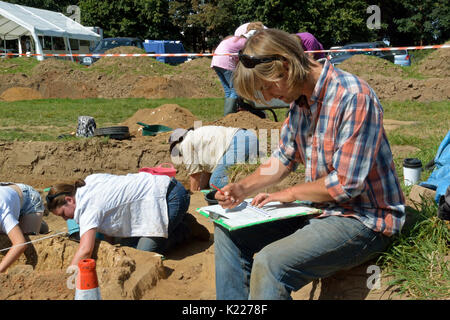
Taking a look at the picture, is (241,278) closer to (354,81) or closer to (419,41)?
(354,81)

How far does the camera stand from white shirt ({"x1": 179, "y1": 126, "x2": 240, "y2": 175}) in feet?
18.3

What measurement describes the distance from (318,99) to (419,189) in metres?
1.88

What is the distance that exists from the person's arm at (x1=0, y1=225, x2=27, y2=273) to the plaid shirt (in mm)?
2556

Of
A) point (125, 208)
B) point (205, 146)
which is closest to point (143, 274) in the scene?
point (125, 208)

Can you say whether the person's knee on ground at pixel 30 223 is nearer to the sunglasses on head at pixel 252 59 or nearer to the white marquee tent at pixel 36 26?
the sunglasses on head at pixel 252 59

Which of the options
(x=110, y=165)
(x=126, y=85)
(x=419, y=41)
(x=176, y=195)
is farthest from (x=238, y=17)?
(x=176, y=195)

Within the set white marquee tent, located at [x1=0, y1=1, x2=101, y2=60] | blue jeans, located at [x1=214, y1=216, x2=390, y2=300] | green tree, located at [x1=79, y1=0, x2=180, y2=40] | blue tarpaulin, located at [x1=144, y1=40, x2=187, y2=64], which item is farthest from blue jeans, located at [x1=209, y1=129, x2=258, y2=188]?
green tree, located at [x1=79, y1=0, x2=180, y2=40]

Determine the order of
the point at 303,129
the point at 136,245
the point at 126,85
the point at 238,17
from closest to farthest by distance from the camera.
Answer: the point at 303,129, the point at 136,245, the point at 126,85, the point at 238,17

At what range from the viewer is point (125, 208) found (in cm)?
414

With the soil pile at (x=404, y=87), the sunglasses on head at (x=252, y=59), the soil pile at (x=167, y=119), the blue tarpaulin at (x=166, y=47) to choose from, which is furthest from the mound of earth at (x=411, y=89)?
the blue tarpaulin at (x=166, y=47)

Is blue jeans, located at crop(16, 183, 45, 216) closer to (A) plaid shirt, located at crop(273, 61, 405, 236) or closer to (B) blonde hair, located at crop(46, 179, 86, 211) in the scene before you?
(B) blonde hair, located at crop(46, 179, 86, 211)

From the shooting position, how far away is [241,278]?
9.00 ft

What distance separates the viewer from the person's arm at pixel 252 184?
9.52 feet

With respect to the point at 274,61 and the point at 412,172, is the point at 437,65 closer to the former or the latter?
the point at 412,172
